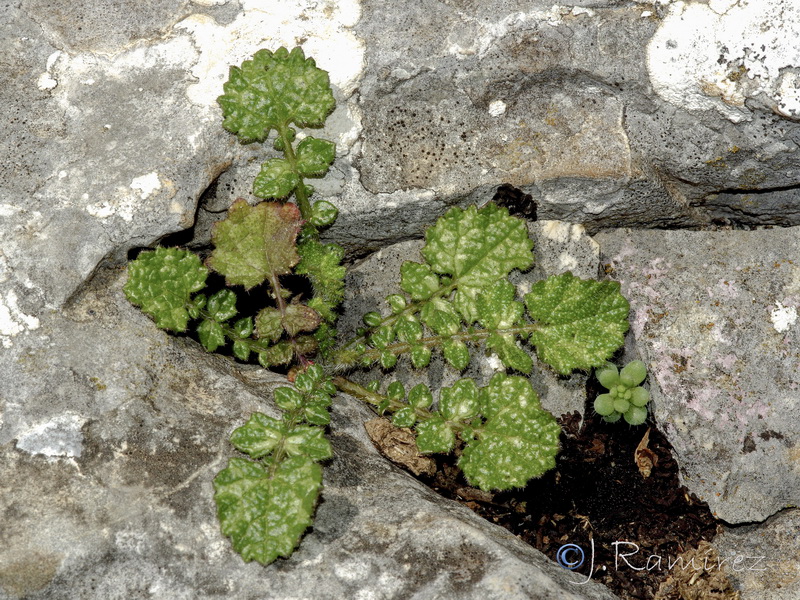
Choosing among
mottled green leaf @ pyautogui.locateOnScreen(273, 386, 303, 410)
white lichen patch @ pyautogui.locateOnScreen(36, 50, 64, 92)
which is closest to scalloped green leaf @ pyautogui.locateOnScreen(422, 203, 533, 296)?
mottled green leaf @ pyautogui.locateOnScreen(273, 386, 303, 410)

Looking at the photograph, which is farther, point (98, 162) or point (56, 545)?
point (98, 162)

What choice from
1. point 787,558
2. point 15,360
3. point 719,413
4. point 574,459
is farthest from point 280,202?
point 787,558

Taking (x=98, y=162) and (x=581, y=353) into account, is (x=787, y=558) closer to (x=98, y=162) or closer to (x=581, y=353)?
(x=581, y=353)

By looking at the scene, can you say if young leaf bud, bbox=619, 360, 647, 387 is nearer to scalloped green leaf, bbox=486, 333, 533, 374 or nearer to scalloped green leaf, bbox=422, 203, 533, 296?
scalloped green leaf, bbox=486, 333, 533, 374

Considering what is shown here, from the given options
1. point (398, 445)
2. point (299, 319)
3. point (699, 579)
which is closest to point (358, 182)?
point (299, 319)

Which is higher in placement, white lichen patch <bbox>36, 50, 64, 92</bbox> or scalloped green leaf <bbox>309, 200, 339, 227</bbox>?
white lichen patch <bbox>36, 50, 64, 92</bbox>

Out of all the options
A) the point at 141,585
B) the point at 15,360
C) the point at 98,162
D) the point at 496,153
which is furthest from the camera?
the point at 496,153
